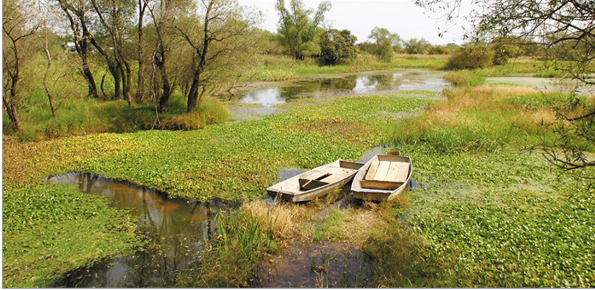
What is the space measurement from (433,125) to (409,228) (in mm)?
8717

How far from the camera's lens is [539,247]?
21.6 ft

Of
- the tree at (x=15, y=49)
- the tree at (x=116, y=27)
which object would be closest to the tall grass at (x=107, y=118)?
the tree at (x=15, y=49)

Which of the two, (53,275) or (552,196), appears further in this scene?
(552,196)

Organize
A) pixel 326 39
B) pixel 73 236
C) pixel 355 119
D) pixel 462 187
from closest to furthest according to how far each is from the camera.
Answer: pixel 73 236 < pixel 462 187 < pixel 355 119 < pixel 326 39

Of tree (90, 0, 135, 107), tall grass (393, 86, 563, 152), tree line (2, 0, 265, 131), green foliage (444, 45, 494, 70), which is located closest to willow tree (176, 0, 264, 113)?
tree line (2, 0, 265, 131)

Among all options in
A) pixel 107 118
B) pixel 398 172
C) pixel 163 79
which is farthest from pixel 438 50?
pixel 398 172

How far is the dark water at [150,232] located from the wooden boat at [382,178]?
362 centimetres

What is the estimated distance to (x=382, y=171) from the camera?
426 inches

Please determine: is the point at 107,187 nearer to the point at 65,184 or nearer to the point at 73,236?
the point at 65,184

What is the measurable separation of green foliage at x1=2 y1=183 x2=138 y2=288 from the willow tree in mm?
10400

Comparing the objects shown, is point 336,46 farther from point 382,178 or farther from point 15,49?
point 382,178

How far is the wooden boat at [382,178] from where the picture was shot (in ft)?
29.8

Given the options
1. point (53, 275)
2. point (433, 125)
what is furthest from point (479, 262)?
point (433, 125)

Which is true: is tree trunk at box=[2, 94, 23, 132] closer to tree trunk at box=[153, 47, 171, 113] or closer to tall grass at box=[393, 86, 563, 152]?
tree trunk at box=[153, 47, 171, 113]
